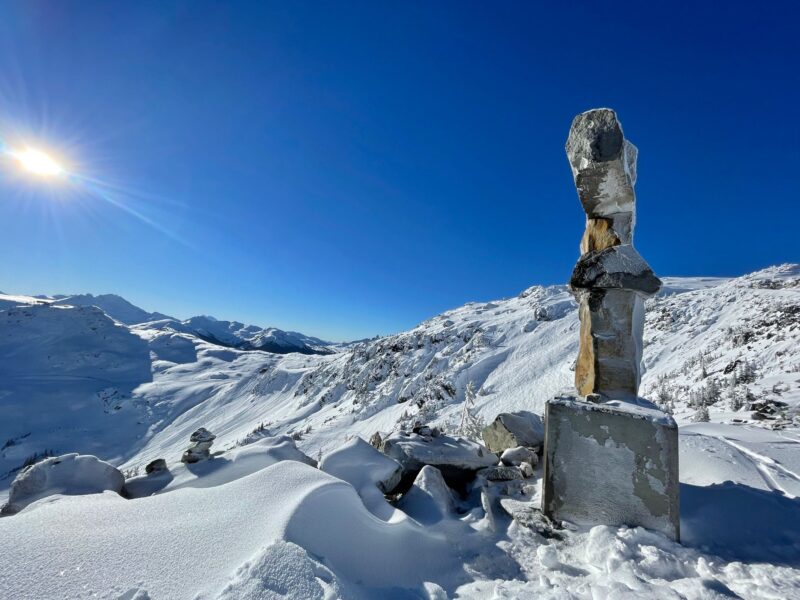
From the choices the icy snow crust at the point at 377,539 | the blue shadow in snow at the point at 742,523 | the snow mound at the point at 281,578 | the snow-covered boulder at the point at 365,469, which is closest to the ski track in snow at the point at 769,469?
the icy snow crust at the point at 377,539

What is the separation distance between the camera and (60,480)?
12.7 ft

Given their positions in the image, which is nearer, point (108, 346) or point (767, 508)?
point (767, 508)

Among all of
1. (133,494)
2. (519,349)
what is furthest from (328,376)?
(133,494)

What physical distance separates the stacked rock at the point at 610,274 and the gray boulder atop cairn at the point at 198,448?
4822 mm

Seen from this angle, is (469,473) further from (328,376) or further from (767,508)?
(328,376)

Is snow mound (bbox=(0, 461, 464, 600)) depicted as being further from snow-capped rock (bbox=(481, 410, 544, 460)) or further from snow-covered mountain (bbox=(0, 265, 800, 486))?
snow-covered mountain (bbox=(0, 265, 800, 486))

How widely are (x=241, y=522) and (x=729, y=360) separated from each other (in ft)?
57.9

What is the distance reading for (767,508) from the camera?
118 inches

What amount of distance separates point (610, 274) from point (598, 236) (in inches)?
24.2

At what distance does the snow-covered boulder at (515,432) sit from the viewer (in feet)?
18.5

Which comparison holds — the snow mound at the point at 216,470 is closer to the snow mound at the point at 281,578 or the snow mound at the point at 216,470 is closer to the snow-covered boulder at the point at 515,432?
the snow mound at the point at 281,578

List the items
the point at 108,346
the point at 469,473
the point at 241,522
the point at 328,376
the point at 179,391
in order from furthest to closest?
the point at 108,346 < the point at 179,391 < the point at 328,376 < the point at 469,473 < the point at 241,522

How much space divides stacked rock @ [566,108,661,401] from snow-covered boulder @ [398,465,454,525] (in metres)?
1.82

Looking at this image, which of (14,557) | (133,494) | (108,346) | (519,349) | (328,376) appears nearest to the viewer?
(14,557)
